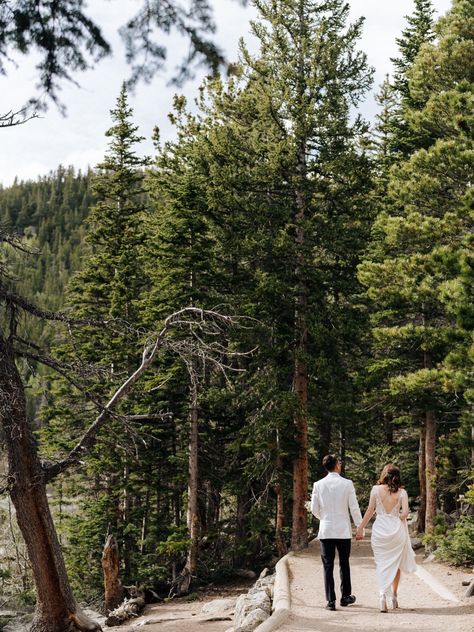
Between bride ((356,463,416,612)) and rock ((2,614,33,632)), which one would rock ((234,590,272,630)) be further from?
rock ((2,614,33,632))

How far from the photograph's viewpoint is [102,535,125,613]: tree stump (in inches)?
724

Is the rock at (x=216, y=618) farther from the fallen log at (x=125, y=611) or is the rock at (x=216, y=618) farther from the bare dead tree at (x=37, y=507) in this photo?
the bare dead tree at (x=37, y=507)

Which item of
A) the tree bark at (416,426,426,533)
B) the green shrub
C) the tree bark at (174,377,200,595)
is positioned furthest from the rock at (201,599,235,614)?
the tree bark at (416,426,426,533)

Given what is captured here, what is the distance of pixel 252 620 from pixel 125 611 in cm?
812

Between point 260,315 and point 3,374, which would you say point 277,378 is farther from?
point 3,374

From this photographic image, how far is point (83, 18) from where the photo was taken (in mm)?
4559

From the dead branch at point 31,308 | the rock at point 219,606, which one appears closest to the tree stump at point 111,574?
the rock at point 219,606

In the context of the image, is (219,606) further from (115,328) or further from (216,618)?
(115,328)

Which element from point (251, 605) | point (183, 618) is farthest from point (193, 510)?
point (251, 605)

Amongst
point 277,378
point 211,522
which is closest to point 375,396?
point 277,378

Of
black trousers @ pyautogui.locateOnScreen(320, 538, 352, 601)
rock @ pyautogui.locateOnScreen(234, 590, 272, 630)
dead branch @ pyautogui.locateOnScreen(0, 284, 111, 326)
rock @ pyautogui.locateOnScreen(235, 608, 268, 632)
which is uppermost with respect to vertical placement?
dead branch @ pyautogui.locateOnScreen(0, 284, 111, 326)

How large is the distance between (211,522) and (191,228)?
1176cm

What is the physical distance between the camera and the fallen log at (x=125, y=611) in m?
16.8

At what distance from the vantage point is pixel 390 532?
863cm
